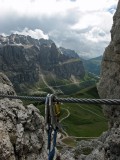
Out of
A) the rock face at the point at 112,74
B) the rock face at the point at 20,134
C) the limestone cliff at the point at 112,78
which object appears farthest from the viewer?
the rock face at the point at 112,74

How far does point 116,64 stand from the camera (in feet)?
112

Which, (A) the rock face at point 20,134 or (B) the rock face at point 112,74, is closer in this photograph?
(A) the rock face at point 20,134

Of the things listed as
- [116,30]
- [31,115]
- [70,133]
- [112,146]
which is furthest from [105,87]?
[70,133]

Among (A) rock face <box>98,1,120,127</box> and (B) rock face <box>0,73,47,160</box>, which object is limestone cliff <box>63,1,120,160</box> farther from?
(B) rock face <box>0,73,47,160</box>

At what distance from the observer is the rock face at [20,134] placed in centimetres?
2345

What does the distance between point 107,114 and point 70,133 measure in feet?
517

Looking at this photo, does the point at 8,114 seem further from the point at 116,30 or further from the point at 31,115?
the point at 116,30

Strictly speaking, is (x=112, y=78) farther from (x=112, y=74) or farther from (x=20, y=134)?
(x=20, y=134)

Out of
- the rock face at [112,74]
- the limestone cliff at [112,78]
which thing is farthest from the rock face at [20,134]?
the rock face at [112,74]

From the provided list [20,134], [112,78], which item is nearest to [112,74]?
[112,78]

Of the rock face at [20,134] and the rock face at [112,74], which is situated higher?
the rock face at [112,74]

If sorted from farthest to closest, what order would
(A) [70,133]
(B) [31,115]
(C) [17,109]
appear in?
(A) [70,133] < (B) [31,115] < (C) [17,109]

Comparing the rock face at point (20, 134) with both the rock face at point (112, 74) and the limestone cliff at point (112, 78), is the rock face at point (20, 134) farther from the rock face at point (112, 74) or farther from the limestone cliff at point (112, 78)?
the rock face at point (112, 74)

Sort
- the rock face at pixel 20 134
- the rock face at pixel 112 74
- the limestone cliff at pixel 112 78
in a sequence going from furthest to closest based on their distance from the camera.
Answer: the rock face at pixel 112 74 → the limestone cliff at pixel 112 78 → the rock face at pixel 20 134
